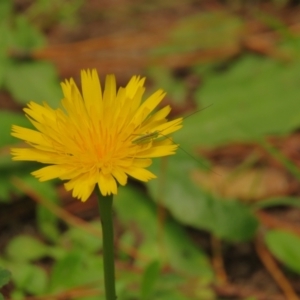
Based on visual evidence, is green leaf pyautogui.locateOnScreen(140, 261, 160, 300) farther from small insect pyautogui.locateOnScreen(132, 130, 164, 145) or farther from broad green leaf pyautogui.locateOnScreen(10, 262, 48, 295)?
small insect pyautogui.locateOnScreen(132, 130, 164, 145)

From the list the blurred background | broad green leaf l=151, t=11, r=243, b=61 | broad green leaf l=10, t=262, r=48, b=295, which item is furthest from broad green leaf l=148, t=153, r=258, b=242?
broad green leaf l=151, t=11, r=243, b=61

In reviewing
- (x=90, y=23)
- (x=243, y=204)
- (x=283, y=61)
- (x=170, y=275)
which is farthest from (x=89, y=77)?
(x=90, y=23)

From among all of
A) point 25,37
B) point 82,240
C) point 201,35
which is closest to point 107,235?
point 82,240

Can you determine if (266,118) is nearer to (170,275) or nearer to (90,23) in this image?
(170,275)

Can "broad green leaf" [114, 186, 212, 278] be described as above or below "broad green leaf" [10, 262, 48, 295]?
above

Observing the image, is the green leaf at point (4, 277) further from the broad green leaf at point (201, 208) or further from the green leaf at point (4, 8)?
the green leaf at point (4, 8)

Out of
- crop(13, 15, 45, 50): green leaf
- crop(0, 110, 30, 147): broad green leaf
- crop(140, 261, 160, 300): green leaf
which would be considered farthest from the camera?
crop(13, 15, 45, 50): green leaf

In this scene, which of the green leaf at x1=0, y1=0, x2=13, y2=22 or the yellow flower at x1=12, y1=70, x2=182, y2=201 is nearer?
the yellow flower at x1=12, y1=70, x2=182, y2=201
